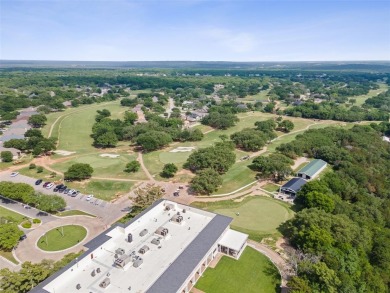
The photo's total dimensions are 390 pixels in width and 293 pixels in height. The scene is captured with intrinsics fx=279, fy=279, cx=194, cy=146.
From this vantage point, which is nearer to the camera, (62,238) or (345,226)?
(345,226)

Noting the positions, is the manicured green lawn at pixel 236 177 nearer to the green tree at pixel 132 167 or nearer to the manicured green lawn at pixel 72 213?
the green tree at pixel 132 167

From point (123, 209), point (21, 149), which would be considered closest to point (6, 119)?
point (21, 149)

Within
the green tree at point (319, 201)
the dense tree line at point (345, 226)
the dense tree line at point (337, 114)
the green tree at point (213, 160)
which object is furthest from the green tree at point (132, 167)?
the dense tree line at point (337, 114)

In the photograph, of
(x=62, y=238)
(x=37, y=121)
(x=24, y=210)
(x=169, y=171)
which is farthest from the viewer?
(x=37, y=121)

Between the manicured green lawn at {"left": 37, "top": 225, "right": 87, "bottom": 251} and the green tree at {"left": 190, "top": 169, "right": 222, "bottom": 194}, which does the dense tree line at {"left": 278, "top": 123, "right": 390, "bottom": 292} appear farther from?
the manicured green lawn at {"left": 37, "top": 225, "right": 87, "bottom": 251}

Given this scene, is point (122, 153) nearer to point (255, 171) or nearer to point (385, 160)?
point (255, 171)

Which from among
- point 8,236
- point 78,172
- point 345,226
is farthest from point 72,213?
point 345,226

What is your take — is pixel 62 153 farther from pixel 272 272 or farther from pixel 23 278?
pixel 272 272
